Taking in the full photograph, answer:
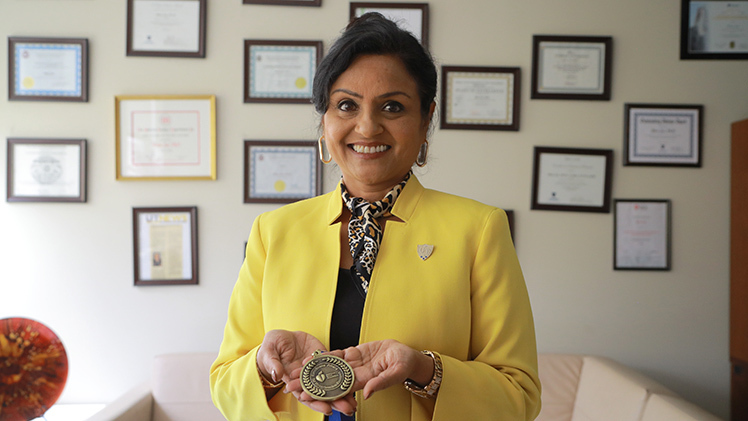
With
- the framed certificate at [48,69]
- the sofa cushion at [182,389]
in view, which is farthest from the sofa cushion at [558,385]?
the framed certificate at [48,69]

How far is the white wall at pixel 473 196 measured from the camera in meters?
2.56

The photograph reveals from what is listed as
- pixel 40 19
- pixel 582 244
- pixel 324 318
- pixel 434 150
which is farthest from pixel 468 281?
pixel 40 19

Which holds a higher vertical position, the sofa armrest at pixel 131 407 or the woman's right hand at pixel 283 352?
the woman's right hand at pixel 283 352

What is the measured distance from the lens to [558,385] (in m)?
2.39

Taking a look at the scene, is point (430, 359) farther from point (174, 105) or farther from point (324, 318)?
point (174, 105)

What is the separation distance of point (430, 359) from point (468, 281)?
0.17 m

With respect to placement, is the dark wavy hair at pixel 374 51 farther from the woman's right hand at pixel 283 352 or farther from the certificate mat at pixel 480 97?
the certificate mat at pixel 480 97

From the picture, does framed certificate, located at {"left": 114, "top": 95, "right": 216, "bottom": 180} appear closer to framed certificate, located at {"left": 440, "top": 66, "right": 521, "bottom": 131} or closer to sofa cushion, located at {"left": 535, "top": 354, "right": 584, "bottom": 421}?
framed certificate, located at {"left": 440, "top": 66, "right": 521, "bottom": 131}

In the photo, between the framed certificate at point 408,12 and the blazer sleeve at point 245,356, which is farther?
the framed certificate at point 408,12

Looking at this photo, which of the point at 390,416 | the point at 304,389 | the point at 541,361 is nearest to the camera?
the point at 304,389

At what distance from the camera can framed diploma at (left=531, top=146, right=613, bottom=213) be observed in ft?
8.39

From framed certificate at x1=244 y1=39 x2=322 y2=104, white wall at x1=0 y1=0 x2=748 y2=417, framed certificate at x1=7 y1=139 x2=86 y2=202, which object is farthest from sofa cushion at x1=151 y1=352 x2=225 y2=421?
framed certificate at x1=244 y1=39 x2=322 y2=104

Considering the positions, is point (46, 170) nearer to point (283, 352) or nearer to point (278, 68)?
point (278, 68)

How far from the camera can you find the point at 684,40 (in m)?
2.57
